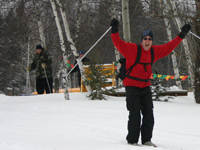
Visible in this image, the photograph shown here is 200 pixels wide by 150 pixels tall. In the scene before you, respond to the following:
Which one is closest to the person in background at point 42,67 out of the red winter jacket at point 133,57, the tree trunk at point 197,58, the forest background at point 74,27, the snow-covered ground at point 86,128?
the forest background at point 74,27

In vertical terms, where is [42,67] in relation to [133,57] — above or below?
above

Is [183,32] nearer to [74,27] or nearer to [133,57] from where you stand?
[133,57]

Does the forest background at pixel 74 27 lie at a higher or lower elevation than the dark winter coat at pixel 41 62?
higher

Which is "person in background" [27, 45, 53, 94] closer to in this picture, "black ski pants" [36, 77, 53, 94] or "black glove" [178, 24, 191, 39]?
"black ski pants" [36, 77, 53, 94]

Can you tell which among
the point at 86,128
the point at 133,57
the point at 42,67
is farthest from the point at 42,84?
the point at 133,57

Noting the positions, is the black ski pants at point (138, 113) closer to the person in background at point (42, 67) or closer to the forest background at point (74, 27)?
the forest background at point (74, 27)

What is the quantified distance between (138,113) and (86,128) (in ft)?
4.63

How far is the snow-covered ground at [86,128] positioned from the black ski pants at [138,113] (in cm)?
20

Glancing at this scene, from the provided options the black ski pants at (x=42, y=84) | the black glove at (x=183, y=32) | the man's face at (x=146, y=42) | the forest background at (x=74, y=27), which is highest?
the forest background at (x=74, y=27)

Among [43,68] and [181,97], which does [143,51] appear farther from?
[181,97]

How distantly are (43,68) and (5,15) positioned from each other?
55.5ft

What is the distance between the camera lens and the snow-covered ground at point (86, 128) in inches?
156

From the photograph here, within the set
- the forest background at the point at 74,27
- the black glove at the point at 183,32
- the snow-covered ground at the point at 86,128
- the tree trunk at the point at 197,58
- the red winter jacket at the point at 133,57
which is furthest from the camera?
the forest background at the point at 74,27

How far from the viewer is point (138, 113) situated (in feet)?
13.9
